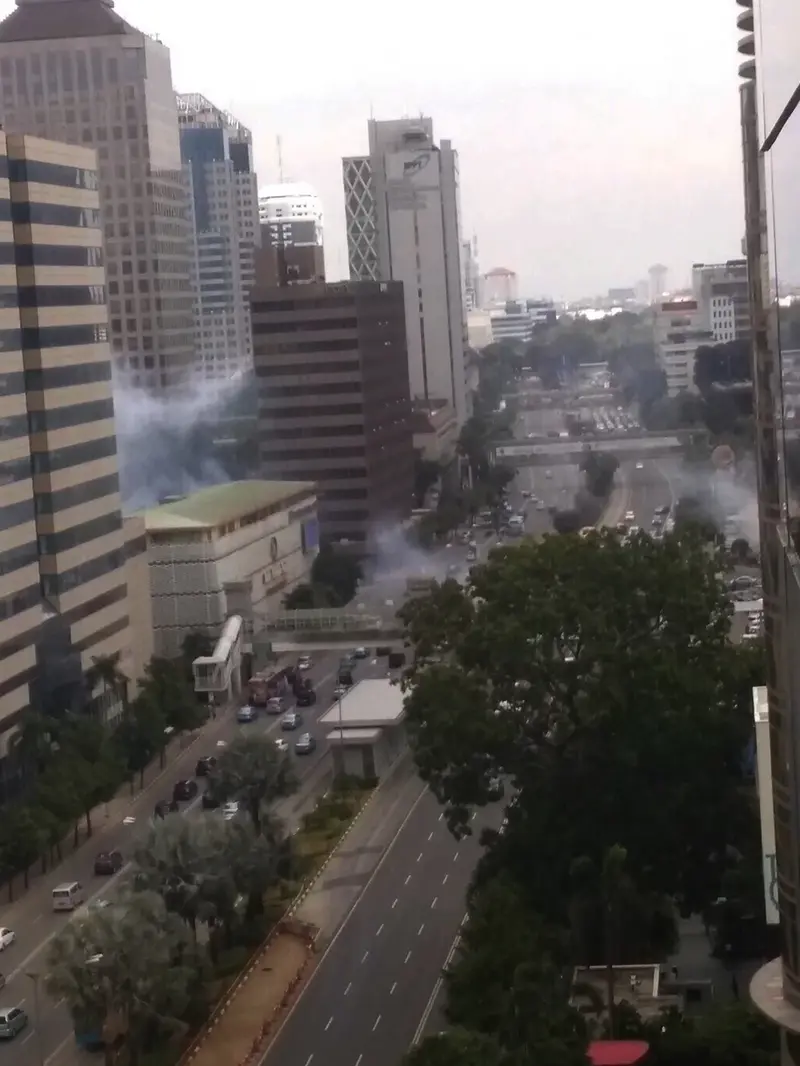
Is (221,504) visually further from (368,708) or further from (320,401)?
(368,708)

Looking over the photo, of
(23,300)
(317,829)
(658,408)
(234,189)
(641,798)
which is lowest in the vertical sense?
(317,829)

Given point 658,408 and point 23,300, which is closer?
point 23,300

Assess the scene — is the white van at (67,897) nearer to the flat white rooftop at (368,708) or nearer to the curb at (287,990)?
the curb at (287,990)

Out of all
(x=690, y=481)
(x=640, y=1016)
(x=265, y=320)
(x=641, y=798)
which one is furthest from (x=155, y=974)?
(x=265, y=320)

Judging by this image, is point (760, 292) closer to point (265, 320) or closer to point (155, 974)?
point (155, 974)

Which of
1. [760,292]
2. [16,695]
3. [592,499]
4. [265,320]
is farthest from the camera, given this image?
[265,320]

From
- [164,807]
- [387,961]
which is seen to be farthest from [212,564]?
[387,961]

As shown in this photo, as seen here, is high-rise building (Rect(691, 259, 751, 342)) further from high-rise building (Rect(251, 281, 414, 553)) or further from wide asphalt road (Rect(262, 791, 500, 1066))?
wide asphalt road (Rect(262, 791, 500, 1066))

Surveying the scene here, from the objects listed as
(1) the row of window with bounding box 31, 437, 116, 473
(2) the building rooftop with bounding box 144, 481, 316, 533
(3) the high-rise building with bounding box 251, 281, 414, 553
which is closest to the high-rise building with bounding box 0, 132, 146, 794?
(1) the row of window with bounding box 31, 437, 116, 473

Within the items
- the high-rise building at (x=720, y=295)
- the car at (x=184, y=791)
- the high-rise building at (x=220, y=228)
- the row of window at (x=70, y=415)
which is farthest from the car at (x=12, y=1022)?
the high-rise building at (x=220, y=228)
